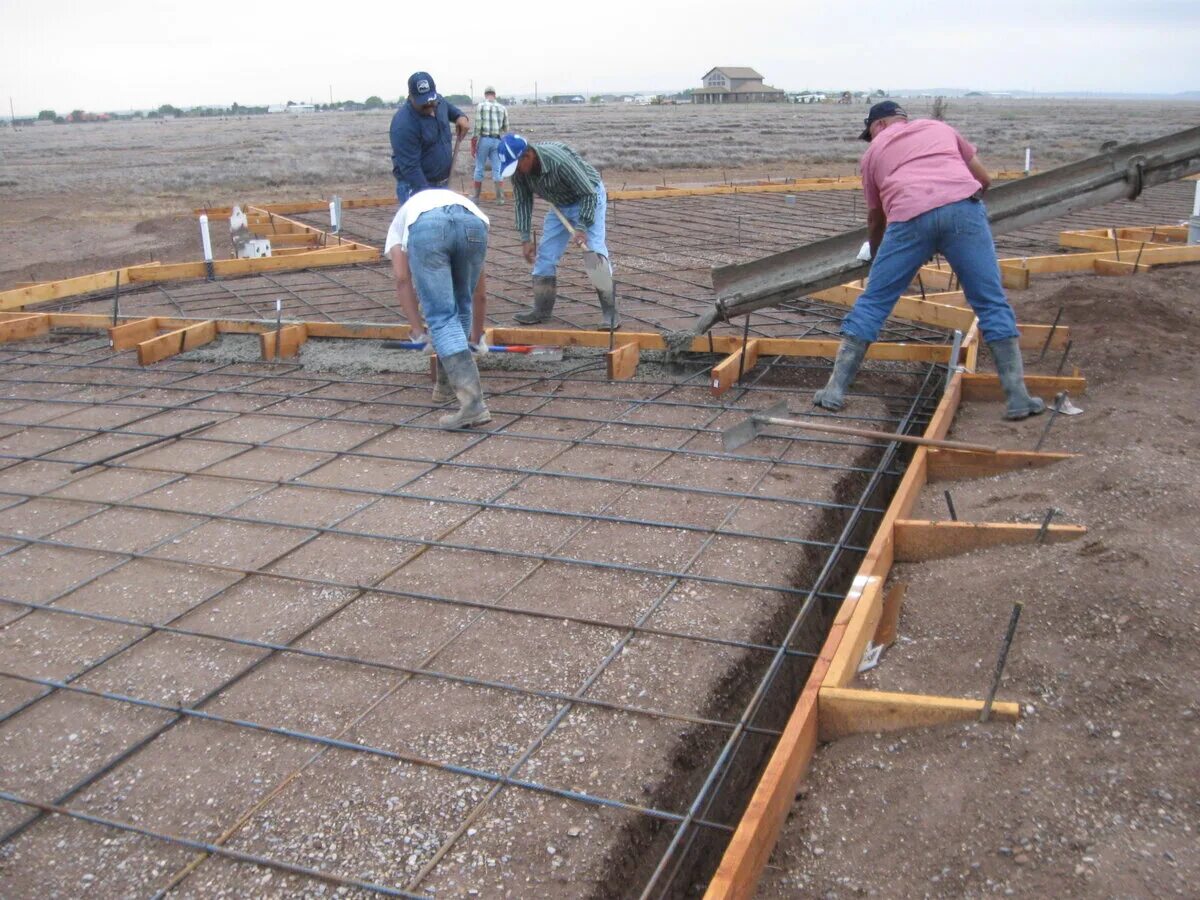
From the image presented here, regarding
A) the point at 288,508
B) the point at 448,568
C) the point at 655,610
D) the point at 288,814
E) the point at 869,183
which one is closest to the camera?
the point at 288,814

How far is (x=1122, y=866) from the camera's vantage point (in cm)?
167

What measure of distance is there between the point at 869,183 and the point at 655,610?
2.36m

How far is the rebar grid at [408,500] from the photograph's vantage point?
2.32 meters

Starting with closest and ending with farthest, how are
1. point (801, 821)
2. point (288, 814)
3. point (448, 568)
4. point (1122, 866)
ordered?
point (1122, 866)
point (801, 821)
point (288, 814)
point (448, 568)

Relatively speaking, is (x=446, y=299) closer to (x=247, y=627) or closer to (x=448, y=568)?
(x=448, y=568)

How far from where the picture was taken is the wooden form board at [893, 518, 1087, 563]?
288 cm

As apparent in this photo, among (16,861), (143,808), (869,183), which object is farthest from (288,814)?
(869,183)

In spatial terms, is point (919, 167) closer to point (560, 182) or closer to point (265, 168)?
point (560, 182)

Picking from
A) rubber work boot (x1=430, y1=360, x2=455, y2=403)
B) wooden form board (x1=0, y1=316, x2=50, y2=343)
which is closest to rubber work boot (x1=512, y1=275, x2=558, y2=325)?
rubber work boot (x1=430, y1=360, x2=455, y2=403)

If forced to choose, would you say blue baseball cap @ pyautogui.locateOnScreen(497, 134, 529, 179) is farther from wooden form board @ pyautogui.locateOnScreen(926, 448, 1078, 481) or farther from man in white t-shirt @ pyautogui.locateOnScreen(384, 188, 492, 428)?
wooden form board @ pyautogui.locateOnScreen(926, 448, 1078, 481)

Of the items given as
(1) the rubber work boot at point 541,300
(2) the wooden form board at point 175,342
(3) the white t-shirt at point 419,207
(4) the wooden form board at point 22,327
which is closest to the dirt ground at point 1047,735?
(3) the white t-shirt at point 419,207

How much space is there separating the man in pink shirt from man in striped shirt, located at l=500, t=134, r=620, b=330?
5.40ft

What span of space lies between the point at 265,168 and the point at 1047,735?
27.6 metres

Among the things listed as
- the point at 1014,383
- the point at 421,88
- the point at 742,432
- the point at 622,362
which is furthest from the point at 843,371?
the point at 421,88
